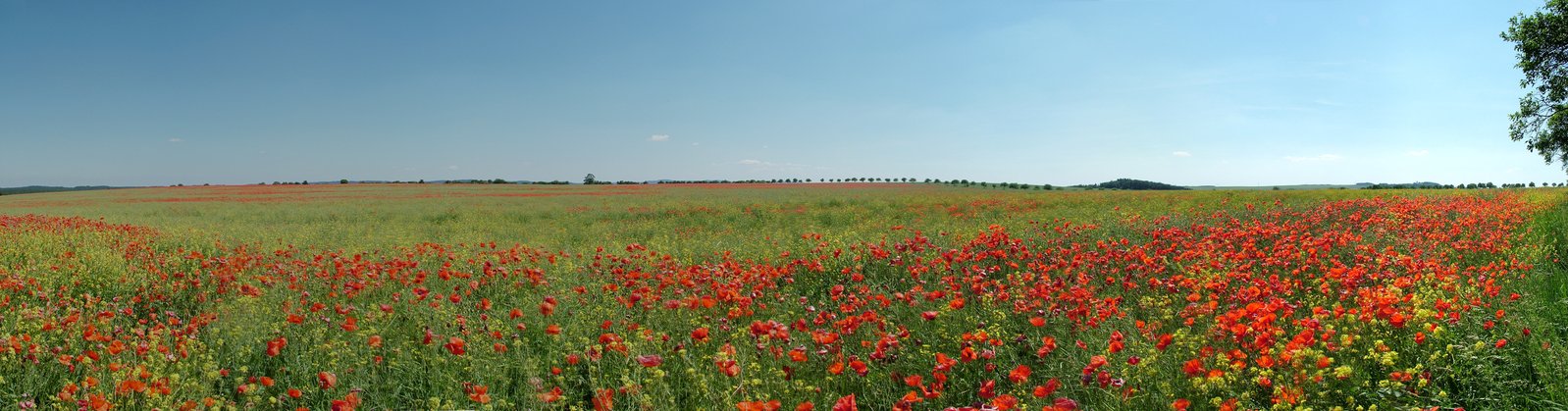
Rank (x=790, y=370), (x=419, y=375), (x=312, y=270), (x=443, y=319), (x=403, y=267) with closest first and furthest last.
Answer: (x=790, y=370) < (x=419, y=375) < (x=443, y=319) < (x=403, y=267) < (x=312, y=270)

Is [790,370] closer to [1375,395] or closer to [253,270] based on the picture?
[1375,395]

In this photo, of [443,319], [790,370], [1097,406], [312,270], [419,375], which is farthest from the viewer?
[312,270]

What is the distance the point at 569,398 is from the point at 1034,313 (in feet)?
9.67

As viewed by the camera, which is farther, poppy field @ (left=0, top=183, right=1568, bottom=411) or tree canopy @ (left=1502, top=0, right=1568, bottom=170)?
tree canopy @ (left=1502, top=0, right=1568, bottom=170)

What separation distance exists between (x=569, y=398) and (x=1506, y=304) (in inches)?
226

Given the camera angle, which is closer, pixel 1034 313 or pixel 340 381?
pixel 340 381

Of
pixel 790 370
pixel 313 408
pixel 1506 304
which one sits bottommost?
pixel 313 408

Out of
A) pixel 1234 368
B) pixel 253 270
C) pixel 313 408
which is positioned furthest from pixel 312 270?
pixel 1234 368

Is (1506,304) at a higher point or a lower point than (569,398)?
higher

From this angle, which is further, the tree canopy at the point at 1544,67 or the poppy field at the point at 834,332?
the tree canopy at the point at 1544,67

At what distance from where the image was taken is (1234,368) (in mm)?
3141

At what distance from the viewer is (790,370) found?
3.82 meters

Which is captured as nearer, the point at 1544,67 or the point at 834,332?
the point at 834,332

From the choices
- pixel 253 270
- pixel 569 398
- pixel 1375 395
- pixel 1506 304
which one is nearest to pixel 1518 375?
pixel 1375 395
